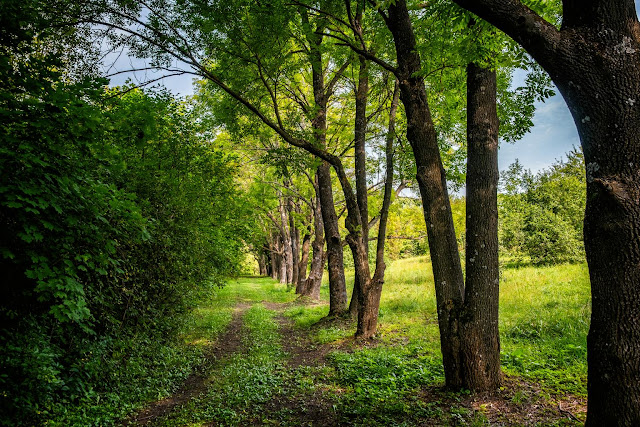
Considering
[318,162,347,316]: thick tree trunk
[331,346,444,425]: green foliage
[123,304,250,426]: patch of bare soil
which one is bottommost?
[123,304,250,426]: patch of bare soil

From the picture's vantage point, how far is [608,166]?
2904 millimetres

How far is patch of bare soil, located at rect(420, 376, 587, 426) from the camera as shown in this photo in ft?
13.8

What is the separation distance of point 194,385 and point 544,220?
18.0 m

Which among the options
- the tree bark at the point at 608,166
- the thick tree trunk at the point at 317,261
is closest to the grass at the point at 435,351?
the tree bark at the point at 608,166

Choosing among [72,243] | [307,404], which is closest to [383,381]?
[307,404]

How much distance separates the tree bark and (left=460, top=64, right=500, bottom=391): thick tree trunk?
1900mm

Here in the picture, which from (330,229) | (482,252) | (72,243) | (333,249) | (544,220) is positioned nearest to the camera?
(72,243)

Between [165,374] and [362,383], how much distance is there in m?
3.71

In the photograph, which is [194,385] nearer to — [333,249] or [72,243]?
[72,243]

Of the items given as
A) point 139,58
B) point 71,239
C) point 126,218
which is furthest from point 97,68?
point 71,239

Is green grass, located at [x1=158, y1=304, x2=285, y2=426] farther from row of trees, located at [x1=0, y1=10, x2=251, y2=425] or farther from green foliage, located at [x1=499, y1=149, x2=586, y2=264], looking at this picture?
green foliage, located at [x1=499, y1=149, x2=586, y2=264]

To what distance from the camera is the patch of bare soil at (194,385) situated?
5.09 m

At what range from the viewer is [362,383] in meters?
5.92

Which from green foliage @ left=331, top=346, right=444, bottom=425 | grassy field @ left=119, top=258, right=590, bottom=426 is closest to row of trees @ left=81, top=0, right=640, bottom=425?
grassy field @ left=119, top=258, right=590, bottom=426
